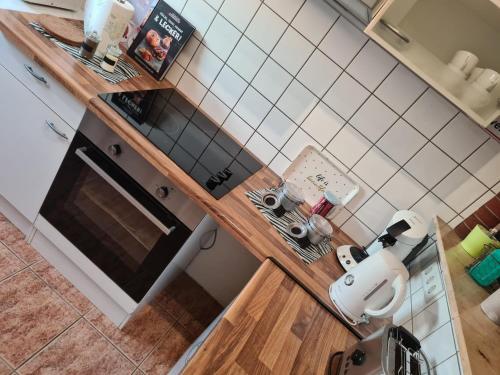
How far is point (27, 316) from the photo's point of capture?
1528mm

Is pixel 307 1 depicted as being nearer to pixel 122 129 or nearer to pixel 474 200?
pixel 122 129

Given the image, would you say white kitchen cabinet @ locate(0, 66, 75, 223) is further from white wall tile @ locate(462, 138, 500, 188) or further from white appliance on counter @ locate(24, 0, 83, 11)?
white wall tile @ locate(462, 138, 500, 188)

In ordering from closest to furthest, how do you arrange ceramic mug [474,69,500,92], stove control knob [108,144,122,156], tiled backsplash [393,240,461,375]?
tiled backsplash [393,240,461,375], ceramic mug [474,69,500,92], stove control knob [108,144,122,156]

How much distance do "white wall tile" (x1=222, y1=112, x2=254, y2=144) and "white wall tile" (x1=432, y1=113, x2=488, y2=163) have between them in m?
0.85

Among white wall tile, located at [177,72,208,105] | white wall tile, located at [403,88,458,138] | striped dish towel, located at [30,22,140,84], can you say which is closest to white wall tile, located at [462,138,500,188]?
white wall tile, located at [403,88,458,138]

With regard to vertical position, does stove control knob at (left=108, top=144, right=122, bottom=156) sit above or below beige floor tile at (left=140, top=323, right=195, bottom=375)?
above

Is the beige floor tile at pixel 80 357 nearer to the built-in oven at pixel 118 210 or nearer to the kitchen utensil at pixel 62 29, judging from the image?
the built-in oven at pixel 118 210

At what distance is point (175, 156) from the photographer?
1346 millimetres

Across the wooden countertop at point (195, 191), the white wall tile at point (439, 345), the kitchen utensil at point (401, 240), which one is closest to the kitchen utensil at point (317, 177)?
the kitchen utensil at point (401, 240)

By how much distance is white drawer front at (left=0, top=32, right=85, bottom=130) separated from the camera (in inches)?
53.1

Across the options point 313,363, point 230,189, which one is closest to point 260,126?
point 230,189

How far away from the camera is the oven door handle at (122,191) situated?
135 cm

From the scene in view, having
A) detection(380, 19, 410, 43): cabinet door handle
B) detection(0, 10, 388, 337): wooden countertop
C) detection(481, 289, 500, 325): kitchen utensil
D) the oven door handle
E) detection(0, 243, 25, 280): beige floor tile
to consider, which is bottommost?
detection(0, 243, 25, 280): beige floor tile

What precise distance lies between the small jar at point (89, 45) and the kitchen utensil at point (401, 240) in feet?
4.47
